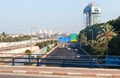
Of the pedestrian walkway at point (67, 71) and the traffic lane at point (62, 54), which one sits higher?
the pedestrian walkway at point (67, 71)

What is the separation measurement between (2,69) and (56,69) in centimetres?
402

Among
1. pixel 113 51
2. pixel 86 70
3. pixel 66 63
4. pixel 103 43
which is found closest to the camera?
pixel 86 70

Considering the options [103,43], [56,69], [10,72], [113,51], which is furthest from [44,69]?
[103,43]

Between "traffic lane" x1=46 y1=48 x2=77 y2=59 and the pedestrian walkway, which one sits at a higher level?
the pedestrian walkway

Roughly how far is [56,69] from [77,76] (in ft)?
9.55

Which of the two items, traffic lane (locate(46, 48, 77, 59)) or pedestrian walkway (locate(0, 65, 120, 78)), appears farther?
traffic lane (locate(46, 48, 77, 59))

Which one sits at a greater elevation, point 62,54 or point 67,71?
point 67,71

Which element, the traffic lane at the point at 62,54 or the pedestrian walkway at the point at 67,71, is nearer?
the pedestrian walkway at the point at 67,71

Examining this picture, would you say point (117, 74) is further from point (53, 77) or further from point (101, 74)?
point (53, 77)

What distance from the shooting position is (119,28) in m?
109

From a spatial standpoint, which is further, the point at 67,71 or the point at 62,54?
the point at 62,54

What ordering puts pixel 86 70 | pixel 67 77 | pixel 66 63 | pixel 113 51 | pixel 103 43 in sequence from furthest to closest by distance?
1. pixel 103 43
2. pixel 113 51
3. pixel 66 63
4. pixel 86 70
5. pixel 67 77

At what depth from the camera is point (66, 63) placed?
23.8m

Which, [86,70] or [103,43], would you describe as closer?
[86,70]
